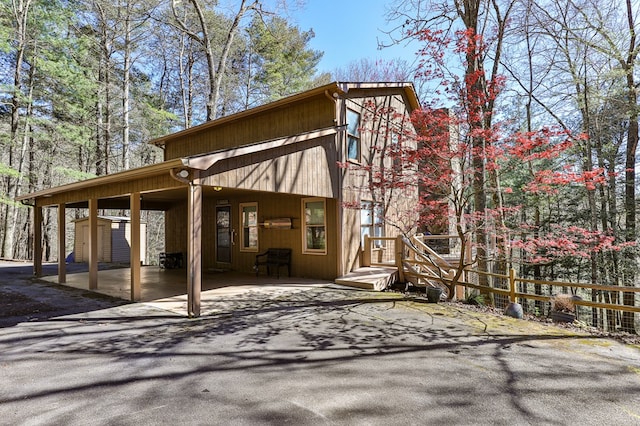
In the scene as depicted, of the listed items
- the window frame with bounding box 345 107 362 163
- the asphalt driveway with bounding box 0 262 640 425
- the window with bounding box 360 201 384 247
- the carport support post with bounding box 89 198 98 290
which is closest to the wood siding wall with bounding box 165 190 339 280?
the window with bounding box 360 201 384 247

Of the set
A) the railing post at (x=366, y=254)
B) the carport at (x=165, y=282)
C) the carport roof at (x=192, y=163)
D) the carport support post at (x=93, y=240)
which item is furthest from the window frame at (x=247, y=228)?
the carport support post at (x=93, y=240)

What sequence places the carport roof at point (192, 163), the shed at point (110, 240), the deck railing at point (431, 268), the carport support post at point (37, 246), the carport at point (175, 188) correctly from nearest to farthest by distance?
the carport roof at point (192, 163), the carport at point (175, 188), the deck railing at point (431, 268), the carport support post at point (37, 246), the shed at point (110, 240)

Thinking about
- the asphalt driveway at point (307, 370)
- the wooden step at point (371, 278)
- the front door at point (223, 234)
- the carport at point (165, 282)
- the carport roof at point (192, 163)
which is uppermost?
the carport roof at point (192, 163)

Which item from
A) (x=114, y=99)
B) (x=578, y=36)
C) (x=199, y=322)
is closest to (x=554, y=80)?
(x=578, y=36)

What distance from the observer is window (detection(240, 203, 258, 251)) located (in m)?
10.0

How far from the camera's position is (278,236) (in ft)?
31.3

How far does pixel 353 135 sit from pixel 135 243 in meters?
5.97

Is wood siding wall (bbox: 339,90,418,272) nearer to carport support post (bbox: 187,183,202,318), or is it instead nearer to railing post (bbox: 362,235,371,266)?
railing post (bbox: 362,235,371,266)

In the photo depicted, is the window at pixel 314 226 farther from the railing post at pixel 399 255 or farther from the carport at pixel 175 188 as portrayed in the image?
the railing post at pixel 399 255

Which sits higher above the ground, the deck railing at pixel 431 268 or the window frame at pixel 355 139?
the window frame at pixel 355 139

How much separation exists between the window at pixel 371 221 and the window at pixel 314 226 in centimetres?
129

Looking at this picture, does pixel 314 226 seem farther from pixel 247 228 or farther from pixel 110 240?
pixel 110 240

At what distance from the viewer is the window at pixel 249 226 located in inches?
395

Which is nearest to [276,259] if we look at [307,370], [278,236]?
Result: [278,236]
